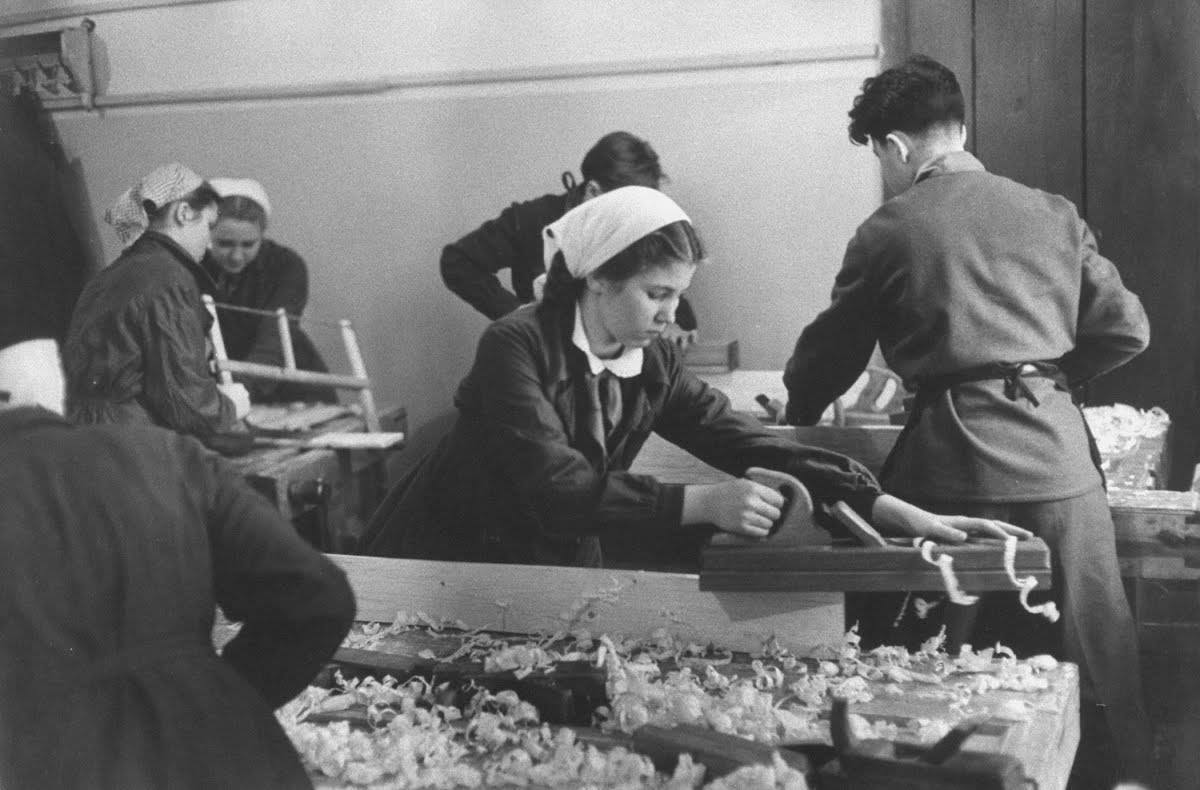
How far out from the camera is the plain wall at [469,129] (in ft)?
4.95

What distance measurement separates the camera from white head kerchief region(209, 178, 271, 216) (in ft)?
5.21

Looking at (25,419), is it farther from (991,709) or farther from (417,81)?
(991,709)

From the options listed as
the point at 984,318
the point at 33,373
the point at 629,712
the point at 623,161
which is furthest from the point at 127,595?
the point at 984,318

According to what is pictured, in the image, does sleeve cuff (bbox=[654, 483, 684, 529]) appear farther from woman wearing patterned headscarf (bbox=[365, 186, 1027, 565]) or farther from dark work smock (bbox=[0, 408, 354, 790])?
dark work smock (bbox=[0, 408, 354, 790])

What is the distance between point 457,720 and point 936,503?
678mm

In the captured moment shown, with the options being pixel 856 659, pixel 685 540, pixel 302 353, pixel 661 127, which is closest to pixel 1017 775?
pixel 856 659

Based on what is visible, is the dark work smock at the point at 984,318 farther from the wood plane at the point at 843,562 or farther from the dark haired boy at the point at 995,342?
the wood plane at the point at 843,562

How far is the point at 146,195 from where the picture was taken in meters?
1.49

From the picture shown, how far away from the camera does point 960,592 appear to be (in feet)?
4.58

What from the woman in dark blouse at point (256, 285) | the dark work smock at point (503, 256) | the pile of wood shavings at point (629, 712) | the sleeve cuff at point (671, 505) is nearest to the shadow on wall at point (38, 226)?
the woman in dark blouse at point (256, 285)

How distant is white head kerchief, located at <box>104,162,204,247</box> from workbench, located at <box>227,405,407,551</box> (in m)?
0.29

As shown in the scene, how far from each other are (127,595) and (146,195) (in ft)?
2.00

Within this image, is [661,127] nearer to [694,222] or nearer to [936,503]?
[694,222]

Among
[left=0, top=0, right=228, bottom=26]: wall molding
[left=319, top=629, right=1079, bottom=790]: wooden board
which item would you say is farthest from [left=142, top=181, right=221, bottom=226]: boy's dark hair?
[left=319, top=629, right=1079, bottom=790]: wooden board
